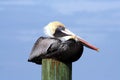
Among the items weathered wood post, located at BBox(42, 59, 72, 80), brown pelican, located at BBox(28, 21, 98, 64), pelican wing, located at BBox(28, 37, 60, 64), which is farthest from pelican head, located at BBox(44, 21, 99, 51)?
weathered wood post, located at BBox(42, 59, 72, 80)

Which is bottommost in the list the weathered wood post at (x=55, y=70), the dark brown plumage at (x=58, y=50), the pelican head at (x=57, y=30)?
the weathered wood post at (x=55, y=70)

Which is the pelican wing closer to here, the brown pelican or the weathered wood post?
the brown pelican

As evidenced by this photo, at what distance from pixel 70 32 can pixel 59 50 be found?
382 mm

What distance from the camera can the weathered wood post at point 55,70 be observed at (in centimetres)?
250

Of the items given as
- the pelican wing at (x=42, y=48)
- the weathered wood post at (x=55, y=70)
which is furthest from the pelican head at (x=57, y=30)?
the weathered wood post at (x=55, y=70)

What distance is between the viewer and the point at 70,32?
116 inches

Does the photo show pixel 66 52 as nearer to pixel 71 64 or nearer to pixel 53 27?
pixel 71 64

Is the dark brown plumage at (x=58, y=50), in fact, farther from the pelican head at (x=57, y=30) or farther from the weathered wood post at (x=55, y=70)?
the pelican head at (x=57, y=30)

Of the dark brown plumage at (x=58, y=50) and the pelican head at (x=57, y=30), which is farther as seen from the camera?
the pelican head at (x=57, y=30)

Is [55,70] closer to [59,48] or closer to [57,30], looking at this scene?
[59,48]

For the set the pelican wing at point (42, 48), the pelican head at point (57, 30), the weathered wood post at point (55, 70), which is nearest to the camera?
the weathered wood post at point (55, 70)

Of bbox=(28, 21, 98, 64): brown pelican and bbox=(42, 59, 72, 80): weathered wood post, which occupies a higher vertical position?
bbox=(28, 21, 98, 64): brown pelican

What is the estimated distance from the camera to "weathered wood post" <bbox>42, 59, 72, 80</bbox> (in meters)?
2.50

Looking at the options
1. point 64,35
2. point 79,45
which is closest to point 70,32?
point 64,35
